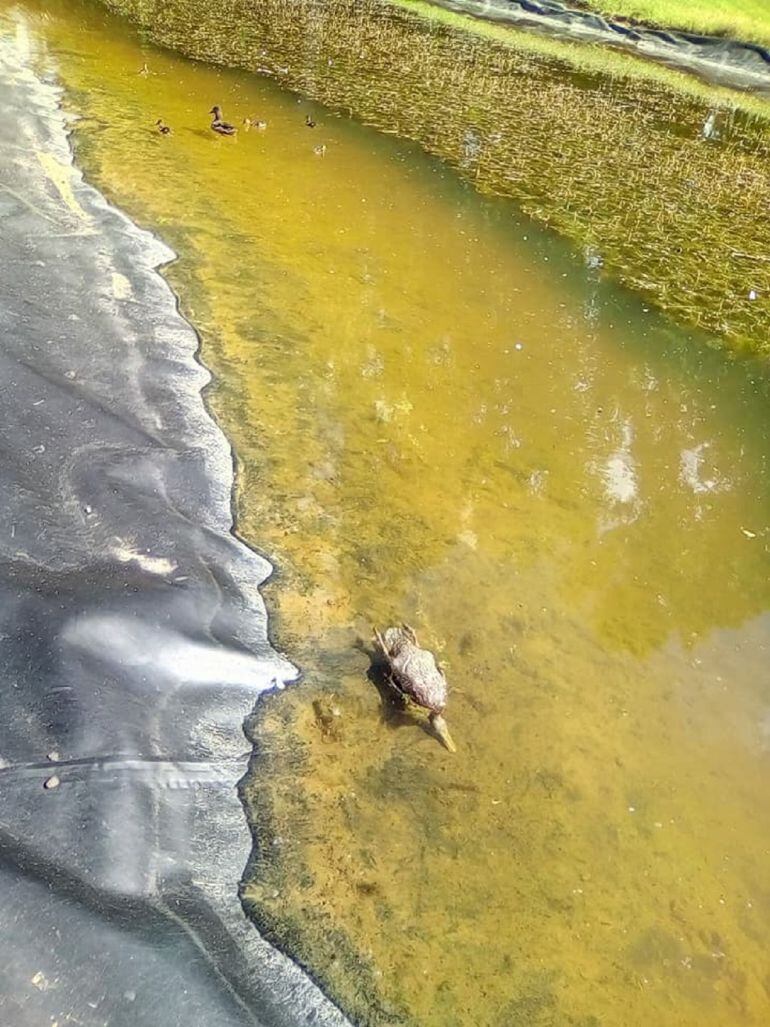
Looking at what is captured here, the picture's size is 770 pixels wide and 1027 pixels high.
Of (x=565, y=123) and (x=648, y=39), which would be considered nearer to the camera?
(x=565, y=123)

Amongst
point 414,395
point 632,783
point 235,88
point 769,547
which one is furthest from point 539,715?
point 235,88

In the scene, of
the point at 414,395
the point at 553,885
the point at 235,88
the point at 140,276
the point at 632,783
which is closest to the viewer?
the point at 553,885

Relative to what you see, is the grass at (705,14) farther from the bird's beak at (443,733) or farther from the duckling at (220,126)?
the bird's beak at (443,733)

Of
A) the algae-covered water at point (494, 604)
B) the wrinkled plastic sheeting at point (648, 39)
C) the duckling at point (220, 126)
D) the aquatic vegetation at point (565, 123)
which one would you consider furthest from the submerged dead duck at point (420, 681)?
the wrinkled plastic sheeting at point (648, 39)

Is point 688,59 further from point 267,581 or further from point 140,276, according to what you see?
point 267,581

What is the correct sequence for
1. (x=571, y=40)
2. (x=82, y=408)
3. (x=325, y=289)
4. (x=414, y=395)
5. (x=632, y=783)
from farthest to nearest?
(x=571, y=40) → (x=325, y=289) → (x=414, y=395) → (x=82, y=408) → (x=632, y=783)

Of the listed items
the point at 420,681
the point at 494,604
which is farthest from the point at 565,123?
the point at 420,681

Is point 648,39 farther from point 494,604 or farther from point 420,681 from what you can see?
point 420,681
